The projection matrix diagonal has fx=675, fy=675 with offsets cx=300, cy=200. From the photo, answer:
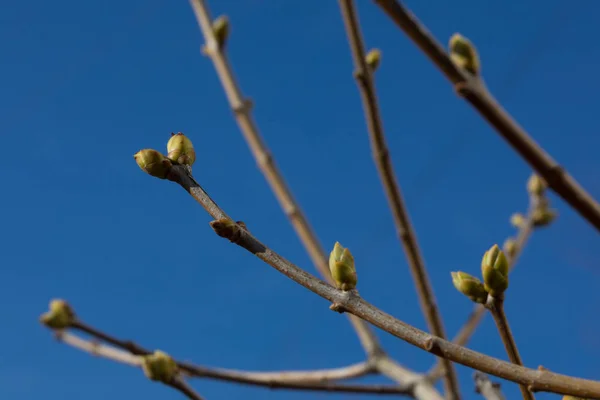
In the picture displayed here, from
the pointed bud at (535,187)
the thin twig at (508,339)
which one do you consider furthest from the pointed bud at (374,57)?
the thin twig at (508,339)

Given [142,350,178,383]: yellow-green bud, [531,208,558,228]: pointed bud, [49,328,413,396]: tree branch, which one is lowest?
[142,350,178,383]: yellow-green bud

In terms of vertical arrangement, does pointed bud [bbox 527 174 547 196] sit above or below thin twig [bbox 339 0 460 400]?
above

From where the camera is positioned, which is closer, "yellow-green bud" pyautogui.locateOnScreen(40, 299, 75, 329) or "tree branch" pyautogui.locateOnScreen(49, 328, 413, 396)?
"tree branch" pyautogui.locateOnScreen(49, 328, 413, 396)

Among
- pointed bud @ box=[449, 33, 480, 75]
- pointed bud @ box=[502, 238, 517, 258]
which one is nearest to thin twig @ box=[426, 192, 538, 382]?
pointed bud @ box=[502, 238, 517, 258]

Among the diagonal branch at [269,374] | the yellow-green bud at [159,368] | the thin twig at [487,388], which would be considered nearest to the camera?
the thin twig at [487,388]

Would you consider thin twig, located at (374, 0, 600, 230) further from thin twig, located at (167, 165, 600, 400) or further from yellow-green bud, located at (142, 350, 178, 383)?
yellow-green bud, located at (142, 350, 178, 383)

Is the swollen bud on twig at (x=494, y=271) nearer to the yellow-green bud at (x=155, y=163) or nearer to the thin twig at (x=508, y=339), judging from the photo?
the thin twig at (x=508, y=339)

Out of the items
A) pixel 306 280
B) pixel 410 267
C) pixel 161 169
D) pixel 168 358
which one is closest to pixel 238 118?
pixel 410 267
